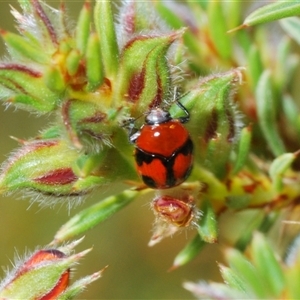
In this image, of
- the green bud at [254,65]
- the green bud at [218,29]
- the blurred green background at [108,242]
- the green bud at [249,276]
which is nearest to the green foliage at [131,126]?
the green bud at [249,276]

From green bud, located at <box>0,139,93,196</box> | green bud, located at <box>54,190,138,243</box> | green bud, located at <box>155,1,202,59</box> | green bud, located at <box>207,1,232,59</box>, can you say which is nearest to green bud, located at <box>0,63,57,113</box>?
green bud, located at <box>0,139,93,196</box>

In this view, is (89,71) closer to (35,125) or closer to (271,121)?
(271,121)

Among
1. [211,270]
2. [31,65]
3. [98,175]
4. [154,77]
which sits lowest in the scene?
[211,270]

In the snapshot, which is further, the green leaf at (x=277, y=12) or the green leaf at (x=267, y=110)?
the green leaf at (x=267, y=110)

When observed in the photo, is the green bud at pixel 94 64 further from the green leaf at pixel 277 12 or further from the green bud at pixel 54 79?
the green leaf at pixel 277 12

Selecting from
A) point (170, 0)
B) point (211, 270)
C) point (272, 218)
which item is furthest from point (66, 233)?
point (211, 270)
